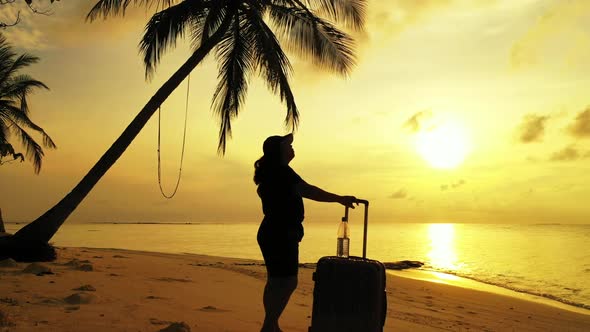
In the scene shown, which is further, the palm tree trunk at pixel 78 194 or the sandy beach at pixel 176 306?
the palm tree trunk at pixel 78 194

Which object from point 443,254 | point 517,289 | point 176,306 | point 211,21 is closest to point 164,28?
point 211,21

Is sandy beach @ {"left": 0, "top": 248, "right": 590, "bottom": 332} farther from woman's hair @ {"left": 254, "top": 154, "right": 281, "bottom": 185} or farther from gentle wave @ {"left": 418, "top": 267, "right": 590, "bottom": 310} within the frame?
gentle wave @ {"left": 418, "top": 267, "right": 590, "bottom": 310}

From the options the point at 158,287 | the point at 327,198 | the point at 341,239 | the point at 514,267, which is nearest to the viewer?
the point at 327,198

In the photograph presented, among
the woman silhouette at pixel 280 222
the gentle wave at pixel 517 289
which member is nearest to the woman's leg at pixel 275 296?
the woman silhouette at pixel 280 222

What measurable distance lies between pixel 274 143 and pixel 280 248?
2.84 feet

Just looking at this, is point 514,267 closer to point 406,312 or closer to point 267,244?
point 406,312

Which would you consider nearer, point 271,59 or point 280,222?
point 280,222

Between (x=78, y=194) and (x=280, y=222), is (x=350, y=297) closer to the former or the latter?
(x=280, y=222)

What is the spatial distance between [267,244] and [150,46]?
27.9 feet

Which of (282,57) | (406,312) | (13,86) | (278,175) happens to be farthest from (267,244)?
(13,86)

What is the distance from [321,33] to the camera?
11461 mm

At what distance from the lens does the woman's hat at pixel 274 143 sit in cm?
389

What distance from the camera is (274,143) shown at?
3.90 meters

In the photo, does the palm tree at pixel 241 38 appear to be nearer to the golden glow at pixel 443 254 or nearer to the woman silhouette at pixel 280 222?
the woman silhouette at pixel 280 222
